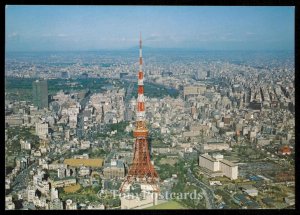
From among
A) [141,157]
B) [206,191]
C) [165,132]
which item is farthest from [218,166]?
[141,157]

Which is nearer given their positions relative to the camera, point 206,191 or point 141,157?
point 206,191

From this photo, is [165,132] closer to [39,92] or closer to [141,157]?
[141,157]

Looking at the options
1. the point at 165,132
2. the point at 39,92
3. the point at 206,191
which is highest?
the point at 39,92

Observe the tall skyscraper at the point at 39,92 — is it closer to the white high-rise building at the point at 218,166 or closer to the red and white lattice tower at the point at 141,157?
the red and white lattice tower at the point at 141,157

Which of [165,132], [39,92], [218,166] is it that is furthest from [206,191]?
[39,92]

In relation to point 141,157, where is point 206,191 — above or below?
below

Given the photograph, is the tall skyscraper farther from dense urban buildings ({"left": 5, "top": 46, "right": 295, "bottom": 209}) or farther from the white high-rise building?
the white high-rise building
